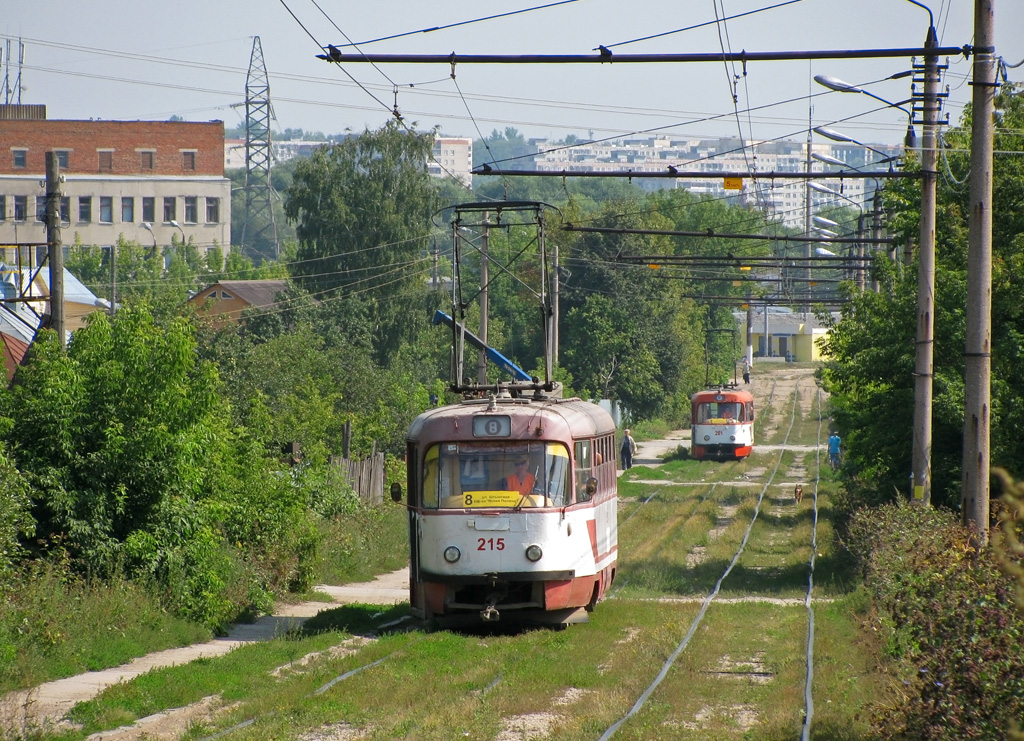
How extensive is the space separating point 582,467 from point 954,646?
24.5ft

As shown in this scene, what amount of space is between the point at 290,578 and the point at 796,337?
11291cm

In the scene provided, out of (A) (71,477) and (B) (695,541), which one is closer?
(A) (71,477)

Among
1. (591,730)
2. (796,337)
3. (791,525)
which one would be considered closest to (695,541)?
(791,525)

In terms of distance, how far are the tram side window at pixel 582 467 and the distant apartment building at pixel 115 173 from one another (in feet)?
245

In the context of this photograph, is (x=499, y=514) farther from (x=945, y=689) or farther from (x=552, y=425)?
(x=945, y=689)

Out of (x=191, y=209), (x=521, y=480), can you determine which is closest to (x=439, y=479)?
(x=521, y=480)

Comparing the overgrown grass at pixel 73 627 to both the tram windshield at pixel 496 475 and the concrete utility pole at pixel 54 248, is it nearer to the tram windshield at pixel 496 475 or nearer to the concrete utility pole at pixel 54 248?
the tram windshield at pixel 496 475

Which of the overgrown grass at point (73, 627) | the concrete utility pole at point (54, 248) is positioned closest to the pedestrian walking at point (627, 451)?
the concrete utility pole at point (54, 248)

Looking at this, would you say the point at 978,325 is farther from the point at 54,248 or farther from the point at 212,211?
the point at 212,211

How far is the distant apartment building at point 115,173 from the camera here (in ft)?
277

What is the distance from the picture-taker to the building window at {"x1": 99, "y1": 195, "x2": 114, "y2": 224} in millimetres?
88438

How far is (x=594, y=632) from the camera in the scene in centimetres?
1481

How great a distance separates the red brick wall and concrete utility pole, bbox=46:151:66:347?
70012 mm

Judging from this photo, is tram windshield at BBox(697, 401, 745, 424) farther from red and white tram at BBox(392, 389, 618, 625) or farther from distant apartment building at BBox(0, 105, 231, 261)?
distant apartment building at BBox(0, 105, 231, 261)
